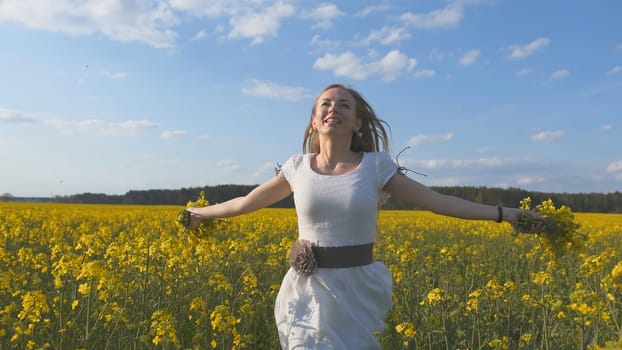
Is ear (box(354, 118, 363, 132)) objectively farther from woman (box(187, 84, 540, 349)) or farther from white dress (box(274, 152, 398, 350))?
white dress (box(274, 152, 398, 350))

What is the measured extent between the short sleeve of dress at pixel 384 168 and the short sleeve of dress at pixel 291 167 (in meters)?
0.48

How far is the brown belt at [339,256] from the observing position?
102 inches

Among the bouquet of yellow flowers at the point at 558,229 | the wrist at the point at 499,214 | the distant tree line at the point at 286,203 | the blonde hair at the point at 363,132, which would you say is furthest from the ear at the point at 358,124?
the distant tree line at the point at 286,203

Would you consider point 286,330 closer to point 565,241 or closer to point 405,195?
point 405,195

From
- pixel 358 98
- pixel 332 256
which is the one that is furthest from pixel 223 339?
pixel 358 98

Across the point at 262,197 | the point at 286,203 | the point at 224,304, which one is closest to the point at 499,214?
the point at 262,197

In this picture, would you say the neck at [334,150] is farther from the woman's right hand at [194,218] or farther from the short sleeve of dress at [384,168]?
the woman's right hand at [194,218]

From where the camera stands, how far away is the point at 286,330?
262 centimetres

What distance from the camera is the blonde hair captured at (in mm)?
3037

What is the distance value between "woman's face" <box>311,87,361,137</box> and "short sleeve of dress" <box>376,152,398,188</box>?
9.9 inches

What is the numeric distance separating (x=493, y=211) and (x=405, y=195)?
1.55 feet

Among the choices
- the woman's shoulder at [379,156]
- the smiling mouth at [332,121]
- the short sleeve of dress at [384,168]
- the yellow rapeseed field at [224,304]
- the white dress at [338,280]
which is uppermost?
the smiling mouth at [332,121]

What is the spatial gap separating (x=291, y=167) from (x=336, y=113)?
42 cm

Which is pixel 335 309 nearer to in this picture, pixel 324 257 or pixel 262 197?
pixel 324 257
